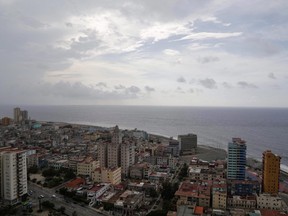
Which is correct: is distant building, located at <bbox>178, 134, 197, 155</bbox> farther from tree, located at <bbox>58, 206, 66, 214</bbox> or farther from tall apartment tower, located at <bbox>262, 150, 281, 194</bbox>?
tree, located at <bbox>58, 206, 66, 214</bbox>

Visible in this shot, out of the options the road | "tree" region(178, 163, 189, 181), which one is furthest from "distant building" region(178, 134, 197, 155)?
the road

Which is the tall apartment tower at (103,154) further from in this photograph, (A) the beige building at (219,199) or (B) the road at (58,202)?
(A) the beige building at (219,199)

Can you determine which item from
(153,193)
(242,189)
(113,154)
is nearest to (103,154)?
(113,154)

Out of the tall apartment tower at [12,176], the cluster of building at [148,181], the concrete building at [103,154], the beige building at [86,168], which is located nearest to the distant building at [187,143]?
the cluster of building at [148,181]

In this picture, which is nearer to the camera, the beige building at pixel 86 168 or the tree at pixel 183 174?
the tree at pixel 183 174

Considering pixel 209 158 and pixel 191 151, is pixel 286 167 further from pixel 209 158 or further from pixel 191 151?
pixel 191 151
